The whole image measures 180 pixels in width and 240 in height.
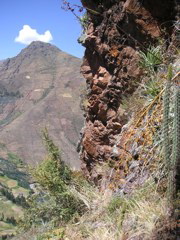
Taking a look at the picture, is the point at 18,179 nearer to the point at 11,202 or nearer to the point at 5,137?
the point at 11,202

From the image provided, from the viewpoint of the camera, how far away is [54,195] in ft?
21.0

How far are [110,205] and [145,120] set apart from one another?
140cm

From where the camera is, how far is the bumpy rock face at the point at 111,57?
6.88m

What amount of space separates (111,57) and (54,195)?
3.92 metres

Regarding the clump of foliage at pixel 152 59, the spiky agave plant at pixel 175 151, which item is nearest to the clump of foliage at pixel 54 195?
the spiky agave plant at pixel 175 151

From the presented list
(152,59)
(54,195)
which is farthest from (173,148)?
(54,195)

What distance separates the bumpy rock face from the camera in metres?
6.88

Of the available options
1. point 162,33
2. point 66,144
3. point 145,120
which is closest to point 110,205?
point 145,120

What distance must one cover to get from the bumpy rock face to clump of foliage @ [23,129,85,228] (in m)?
1.24

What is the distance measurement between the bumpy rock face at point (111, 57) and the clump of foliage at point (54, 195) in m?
1.24

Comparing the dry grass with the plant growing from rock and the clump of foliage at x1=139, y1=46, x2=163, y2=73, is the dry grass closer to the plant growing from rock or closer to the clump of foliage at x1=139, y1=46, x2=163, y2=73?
the plant growing from rock

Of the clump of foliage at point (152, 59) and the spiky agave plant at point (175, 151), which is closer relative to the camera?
the spiky agave plant at point (175, 151)

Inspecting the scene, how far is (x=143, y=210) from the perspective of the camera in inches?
141

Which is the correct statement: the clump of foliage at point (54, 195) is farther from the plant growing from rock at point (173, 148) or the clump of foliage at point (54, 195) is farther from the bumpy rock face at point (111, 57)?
the plant growing from rock at point (173, 148)
